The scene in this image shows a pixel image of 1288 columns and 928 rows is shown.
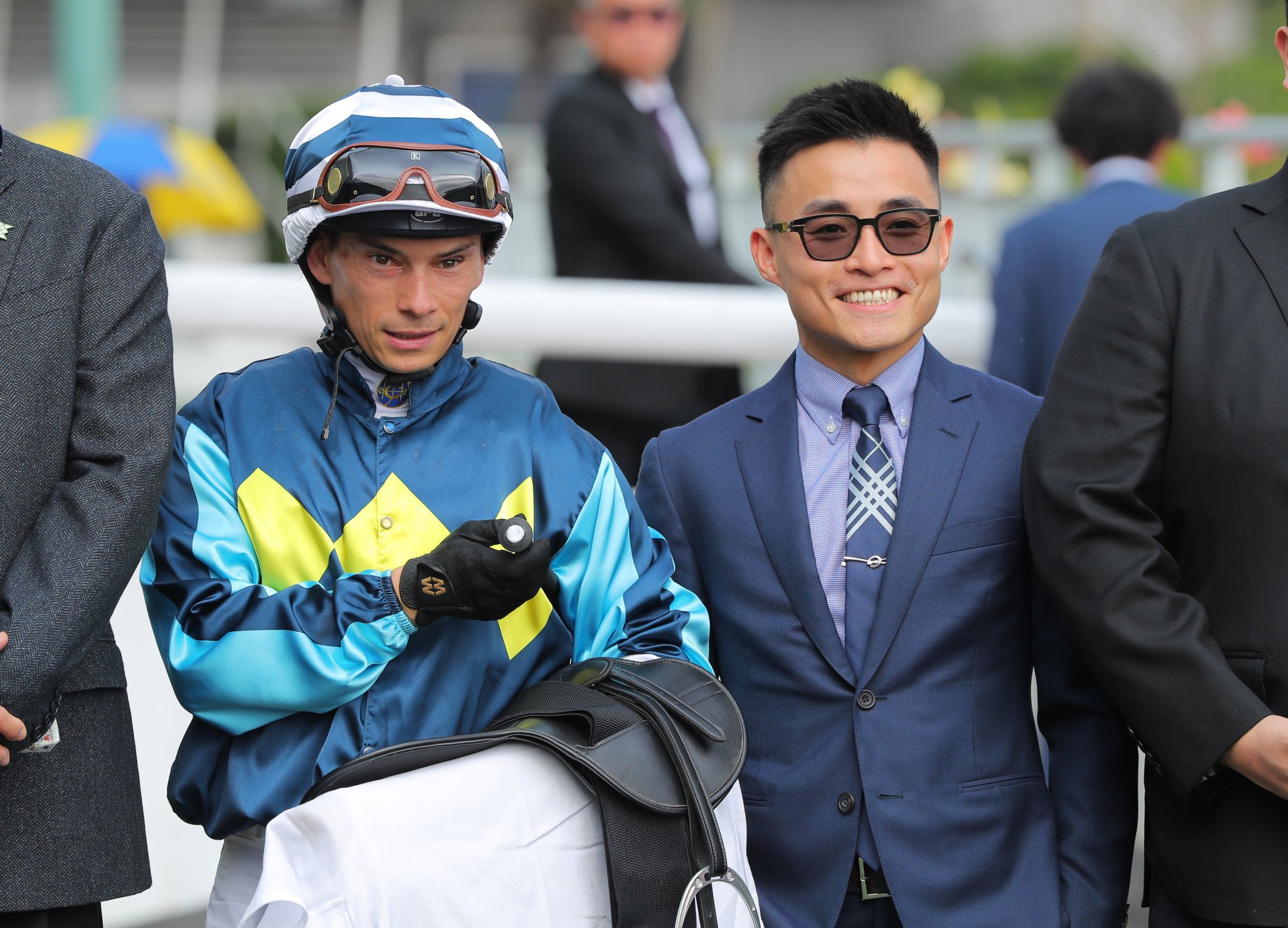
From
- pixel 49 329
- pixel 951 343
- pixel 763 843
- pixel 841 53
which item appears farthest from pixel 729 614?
pixel 841 53

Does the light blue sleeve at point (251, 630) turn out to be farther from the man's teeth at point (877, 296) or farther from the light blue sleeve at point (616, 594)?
the man's teeth at point (877, 296)

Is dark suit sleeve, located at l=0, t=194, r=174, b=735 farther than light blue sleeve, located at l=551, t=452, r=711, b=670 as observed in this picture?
No

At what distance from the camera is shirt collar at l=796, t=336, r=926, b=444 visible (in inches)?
101

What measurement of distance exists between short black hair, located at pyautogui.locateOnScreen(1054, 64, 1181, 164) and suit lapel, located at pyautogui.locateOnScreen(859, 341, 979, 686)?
7.54 ft

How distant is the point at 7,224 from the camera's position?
226 cm

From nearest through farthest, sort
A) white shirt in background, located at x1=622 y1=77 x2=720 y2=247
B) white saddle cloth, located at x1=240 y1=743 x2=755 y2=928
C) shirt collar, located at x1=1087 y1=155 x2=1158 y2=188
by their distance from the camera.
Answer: white saddle cloth, located at x1=240 y1=743 x2=755 y2=928 < white shirt in background, located at x1=622 y1=77 x2=720 y2=247 < shirt collar, located at x1=1087 y1=155 x2=1158 y2=188

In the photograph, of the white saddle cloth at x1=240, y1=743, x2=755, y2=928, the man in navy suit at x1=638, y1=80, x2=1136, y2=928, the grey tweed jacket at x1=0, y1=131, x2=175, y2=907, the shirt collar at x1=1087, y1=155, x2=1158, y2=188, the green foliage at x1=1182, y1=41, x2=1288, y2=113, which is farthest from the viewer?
the green foliage at x1=1182, y1=41, x2=1288, y2=113

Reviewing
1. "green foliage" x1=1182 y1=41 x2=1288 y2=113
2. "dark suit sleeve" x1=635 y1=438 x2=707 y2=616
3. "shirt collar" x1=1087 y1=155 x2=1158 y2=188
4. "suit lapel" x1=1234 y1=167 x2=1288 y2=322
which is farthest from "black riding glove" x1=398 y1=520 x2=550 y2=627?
"green foliage" x1=1182 y1=41 x2=1288 y2=113

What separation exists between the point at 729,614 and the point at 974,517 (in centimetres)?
41

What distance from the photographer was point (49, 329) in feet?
7.29

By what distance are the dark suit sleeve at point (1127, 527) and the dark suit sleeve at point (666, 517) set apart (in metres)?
0.55

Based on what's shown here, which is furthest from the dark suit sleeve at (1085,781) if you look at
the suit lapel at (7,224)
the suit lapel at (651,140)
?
the suit lapel at (651,140)

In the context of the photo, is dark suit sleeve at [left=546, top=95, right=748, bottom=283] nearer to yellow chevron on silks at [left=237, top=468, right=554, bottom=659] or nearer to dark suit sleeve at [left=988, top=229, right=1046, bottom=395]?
dark suit sleeve at [left=988, top=229, right=1046, bottom=395]

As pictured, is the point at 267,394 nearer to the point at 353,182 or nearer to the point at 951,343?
the point at 353,182
